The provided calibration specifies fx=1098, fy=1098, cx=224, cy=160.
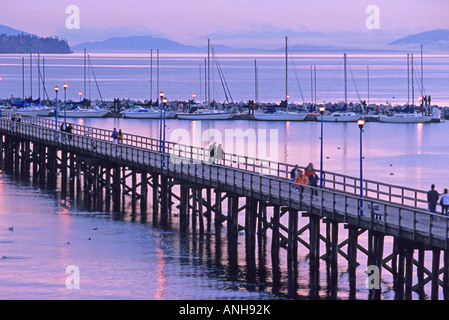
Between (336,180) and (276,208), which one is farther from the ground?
(276,208)

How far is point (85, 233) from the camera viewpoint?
168ft

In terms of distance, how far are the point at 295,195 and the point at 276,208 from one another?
240cm

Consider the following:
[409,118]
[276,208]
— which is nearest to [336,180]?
[276,208]

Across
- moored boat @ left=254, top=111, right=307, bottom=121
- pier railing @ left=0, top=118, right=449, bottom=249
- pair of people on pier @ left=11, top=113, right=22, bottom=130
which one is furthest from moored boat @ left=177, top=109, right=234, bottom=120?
pier railing @ left=0, top=118, right=449, bottom=249

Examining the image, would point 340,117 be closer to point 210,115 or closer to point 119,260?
point 210,115

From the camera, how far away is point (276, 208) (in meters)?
46.6

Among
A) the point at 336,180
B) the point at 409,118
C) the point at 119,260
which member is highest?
the point at 409,118

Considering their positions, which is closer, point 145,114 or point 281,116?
point 281,116

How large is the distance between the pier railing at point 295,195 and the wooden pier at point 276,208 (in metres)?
0.05

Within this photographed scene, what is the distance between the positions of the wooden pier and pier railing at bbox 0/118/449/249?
0.15 ft

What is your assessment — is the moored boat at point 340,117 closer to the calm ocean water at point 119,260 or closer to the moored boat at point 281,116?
the moored boat at point 281,116

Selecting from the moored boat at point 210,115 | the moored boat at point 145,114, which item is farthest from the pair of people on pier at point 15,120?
the moored boat at point 145,114
